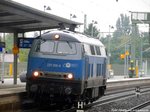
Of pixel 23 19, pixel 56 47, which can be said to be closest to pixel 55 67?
pixel 56 47

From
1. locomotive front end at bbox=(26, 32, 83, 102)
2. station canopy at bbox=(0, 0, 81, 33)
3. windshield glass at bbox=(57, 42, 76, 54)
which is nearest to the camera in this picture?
locomotive front end at bbox=(26, 32, 83, 102)

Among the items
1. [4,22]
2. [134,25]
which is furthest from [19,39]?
[134,25]

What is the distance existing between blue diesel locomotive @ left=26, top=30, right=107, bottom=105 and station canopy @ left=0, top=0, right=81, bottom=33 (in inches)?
110

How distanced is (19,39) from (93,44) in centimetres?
713

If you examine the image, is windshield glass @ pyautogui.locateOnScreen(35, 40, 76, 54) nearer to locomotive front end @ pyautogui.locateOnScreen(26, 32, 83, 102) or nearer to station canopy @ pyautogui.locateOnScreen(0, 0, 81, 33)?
locomotive front end @ pyautogui.locateOnScreen(26, 32, 83, 102)

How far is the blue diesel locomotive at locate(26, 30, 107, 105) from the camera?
662 inches

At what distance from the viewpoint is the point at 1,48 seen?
97.2 feet

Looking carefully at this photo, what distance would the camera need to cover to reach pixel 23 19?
75.3 ft

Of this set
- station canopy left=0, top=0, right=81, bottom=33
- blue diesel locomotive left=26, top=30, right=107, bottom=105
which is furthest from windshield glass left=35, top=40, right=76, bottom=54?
station canopy left=0, top=0, right=81, bottom=33

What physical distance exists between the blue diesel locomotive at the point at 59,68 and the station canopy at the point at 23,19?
110 inches

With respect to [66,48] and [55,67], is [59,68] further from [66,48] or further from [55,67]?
[66,48]

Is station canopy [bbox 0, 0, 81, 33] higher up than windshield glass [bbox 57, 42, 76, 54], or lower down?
higher up

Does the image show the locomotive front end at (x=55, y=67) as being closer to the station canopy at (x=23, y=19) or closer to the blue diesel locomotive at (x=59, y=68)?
the blue diesel locomotive at (x=59, y=68)

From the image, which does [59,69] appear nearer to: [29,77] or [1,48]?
[29,77]
